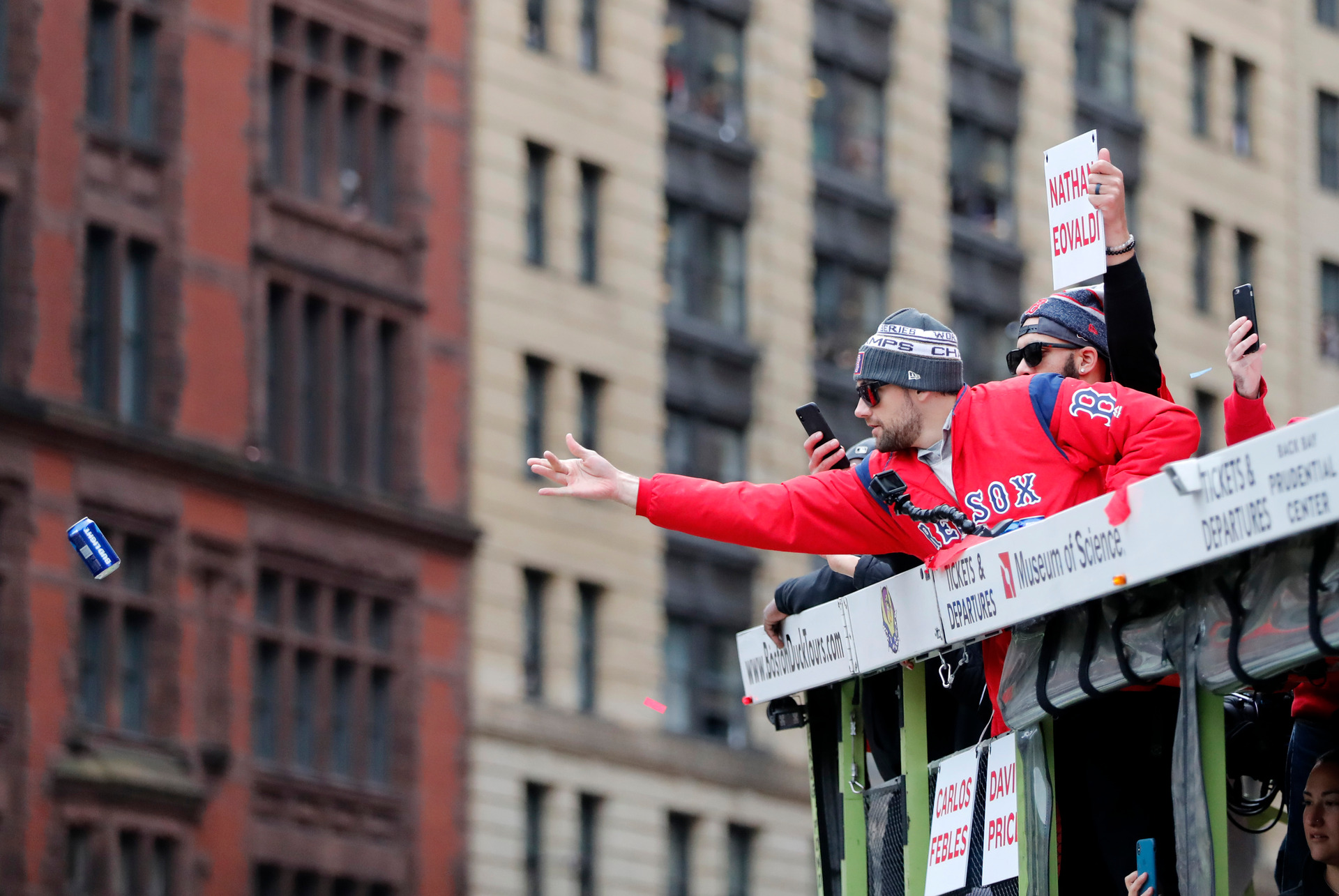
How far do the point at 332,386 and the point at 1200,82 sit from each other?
2173 centimetres

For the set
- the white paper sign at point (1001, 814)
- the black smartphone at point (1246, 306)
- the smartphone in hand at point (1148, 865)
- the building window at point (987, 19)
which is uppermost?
the building window at point (987, 19)

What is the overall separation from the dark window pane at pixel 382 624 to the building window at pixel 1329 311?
73.8 ft

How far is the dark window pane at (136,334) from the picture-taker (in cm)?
3594

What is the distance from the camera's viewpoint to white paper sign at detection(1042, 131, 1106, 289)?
29.1 ft

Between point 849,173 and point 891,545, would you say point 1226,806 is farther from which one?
point 849,173

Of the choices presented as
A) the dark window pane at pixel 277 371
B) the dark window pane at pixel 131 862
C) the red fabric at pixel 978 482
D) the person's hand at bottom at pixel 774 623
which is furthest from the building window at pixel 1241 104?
the red fabric at pixel 978 482

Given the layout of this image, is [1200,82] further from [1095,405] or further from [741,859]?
[1095,405]

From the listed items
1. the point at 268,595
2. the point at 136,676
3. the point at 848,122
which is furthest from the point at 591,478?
the point at 848,122

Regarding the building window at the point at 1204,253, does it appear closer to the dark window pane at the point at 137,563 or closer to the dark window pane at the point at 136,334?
the dark window pane at the point at 136,334

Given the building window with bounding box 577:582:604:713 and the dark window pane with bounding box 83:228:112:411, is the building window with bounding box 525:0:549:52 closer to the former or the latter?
the building window with bounding box 577:582:604:713

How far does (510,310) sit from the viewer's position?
41188 millimetres

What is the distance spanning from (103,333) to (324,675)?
557cm

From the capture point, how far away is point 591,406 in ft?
140

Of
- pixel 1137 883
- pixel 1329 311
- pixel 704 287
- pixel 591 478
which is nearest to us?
pixel 1137 883
